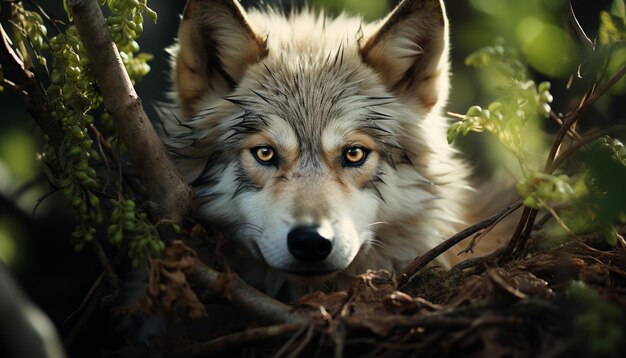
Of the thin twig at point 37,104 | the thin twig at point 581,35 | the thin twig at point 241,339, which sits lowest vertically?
the thin twig at point 241,339

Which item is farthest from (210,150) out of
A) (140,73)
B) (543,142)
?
(543,142)

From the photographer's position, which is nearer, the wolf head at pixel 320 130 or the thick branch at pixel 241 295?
the thick branch at pixel 241 295

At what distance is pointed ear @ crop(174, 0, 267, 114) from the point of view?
3094mm

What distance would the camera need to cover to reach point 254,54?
3.31 meters

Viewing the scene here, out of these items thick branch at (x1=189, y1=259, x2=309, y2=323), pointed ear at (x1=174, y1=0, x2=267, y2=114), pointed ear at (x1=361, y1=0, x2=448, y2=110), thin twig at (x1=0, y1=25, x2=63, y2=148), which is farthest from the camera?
pointed ear at (x1=361, y1=0, x2=448, y2=110)

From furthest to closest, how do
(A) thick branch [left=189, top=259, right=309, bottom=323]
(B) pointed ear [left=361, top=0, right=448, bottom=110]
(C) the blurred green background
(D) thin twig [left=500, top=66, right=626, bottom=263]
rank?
(C) the blurred green background < (B) pointed ear [left=361, top=0, right=448, bottom=110] < (D) thin twig [left=500, top=66, right=626, bottom=263] < (A) thick branch [left=189, top=259, right=309, bottom=323]

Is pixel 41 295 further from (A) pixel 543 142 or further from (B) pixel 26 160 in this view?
(A) pixel 543 142

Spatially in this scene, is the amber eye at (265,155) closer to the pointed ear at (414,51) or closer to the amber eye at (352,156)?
the amber eye at (352,156)

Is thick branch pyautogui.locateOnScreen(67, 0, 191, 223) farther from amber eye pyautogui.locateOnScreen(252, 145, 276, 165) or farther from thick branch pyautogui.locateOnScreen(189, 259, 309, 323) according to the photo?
amber eye pyautogui.locateOnScreen(252, 145, 276, 165)

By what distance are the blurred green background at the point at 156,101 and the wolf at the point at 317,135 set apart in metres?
0.53

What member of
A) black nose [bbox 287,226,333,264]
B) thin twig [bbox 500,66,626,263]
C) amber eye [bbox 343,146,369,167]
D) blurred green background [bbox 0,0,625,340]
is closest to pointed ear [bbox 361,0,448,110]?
blurred green background [bbox 0,0,625,340]

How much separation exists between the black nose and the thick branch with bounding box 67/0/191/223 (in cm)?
51

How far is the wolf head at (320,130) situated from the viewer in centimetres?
297

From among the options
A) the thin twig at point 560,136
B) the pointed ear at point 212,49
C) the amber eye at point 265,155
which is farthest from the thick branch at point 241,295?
the pointed ear at point 212,49
